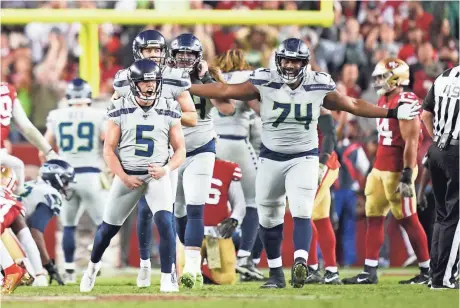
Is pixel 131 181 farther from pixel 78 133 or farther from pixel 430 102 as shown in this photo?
pixel 78 133

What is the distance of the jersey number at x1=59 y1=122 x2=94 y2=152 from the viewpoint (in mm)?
11898

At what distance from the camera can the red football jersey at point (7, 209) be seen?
30.7 ft

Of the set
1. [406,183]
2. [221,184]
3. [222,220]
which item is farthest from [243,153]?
[406,183]

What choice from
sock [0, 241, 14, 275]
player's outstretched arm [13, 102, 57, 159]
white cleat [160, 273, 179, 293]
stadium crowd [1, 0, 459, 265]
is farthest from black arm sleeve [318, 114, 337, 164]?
stadium crowd [1, 0, 459, 265]

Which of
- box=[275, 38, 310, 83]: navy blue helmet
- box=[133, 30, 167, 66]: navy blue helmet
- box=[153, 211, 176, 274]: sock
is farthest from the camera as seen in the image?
box=[133, 30, 167, 66]: navy blue helmet

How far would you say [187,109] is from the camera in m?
9.23

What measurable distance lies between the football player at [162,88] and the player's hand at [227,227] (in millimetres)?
1220

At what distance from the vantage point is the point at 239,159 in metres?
11.4

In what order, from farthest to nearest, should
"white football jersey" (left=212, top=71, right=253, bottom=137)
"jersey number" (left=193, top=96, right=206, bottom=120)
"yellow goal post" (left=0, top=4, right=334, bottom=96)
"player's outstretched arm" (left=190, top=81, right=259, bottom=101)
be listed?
"yellow goal post" (left=0, top=4, right=334, bottom=96) < "white football jersey" (left=212, top=71, right=253, bottom=137) < "jersey number" (left=193, top=96, right=206, bottom=120) < "player's outstretched arm" (left=190, top=81, right=259, bottom=101)

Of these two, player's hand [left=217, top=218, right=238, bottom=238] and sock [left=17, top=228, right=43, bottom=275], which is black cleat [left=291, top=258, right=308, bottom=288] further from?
sock [left=17, top=228, right=43, bottom=275]

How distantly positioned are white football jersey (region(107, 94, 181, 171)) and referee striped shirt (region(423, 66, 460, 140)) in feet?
6.45

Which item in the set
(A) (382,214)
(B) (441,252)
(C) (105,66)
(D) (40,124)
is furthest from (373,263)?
(C) (105,66)

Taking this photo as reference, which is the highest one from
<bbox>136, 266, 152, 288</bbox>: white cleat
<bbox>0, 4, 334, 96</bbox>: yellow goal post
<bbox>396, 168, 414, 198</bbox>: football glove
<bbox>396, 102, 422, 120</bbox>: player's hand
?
<bbox>0, 4, 334, 96</bbox>: yellow goal post

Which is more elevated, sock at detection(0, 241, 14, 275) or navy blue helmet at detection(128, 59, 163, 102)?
navy blue helmet at detection(128, 59, 163, 102)
